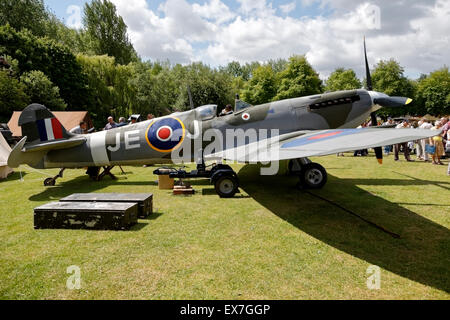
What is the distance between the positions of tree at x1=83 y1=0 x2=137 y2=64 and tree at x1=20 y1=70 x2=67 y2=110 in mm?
23275

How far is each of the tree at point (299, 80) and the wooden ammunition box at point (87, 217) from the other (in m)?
→ 44.6

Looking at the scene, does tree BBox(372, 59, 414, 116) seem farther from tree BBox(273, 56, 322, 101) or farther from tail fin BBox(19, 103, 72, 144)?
tail fin BBox(19, 103, 72, 144)

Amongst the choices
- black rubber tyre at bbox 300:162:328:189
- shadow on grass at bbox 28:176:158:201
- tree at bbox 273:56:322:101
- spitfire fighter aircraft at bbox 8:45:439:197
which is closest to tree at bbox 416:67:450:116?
tree at bbox 273:56:322:101

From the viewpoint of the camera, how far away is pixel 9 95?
24.7m

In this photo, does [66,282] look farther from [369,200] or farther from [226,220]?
[369,200]

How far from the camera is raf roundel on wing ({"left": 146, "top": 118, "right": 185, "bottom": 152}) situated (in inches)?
330

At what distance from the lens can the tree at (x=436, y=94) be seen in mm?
53009

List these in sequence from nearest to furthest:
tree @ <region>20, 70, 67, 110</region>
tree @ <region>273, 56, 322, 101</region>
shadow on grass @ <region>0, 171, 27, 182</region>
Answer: shadow on grass @ <region>0, 171, 27, 182</region>
tree @ <region>20, 70, 67, 110</region>
tree @ <region>273, 56, 322, 101</region>

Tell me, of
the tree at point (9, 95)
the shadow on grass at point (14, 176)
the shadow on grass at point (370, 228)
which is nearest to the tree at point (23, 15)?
the tree at point (9, 95)

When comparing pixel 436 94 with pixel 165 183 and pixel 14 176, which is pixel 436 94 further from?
pixel 14 176

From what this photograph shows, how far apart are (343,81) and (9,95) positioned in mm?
58792

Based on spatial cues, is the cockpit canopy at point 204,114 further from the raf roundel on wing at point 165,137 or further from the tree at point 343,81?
the tree at point 343,81

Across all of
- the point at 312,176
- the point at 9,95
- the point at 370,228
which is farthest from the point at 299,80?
the point at 370,228

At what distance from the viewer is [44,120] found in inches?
331
